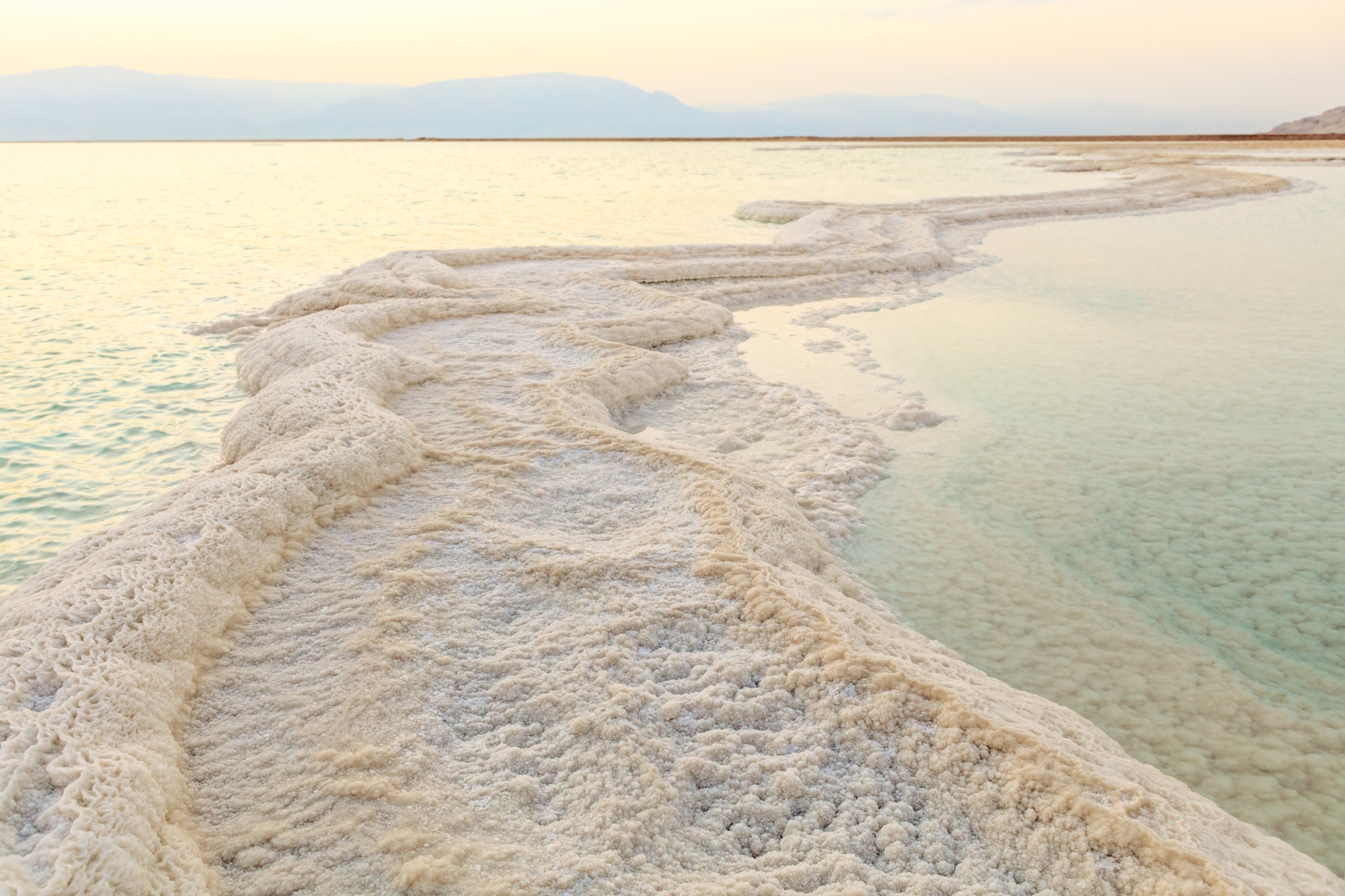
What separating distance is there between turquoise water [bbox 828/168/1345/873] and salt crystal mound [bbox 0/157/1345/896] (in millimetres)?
321

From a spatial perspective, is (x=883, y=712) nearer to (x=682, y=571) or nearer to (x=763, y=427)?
(x=682, y=571)

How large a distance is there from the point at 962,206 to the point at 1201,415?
36.7ft

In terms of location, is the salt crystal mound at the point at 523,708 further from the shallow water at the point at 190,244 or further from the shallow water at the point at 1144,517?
the shallow water at the point at 190,244

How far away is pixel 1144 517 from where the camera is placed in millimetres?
3791

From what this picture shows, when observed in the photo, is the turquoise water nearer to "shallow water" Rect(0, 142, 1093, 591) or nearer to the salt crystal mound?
the salt crystal mound

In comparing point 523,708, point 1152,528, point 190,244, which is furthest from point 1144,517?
point 190,244

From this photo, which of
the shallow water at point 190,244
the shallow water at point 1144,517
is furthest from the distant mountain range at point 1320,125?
the shallow water at point 1144,517

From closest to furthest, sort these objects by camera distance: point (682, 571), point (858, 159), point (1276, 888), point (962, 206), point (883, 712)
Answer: point (1276, 888) < point (883, 712) < point (682, 571) < point (962, 206) < point (858, 159)

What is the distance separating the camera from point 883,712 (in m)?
2.18

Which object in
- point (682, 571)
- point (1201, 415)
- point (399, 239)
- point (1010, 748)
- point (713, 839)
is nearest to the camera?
point (713, 839)

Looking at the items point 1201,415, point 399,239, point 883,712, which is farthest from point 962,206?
point 883,712

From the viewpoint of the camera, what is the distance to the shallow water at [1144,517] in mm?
2584

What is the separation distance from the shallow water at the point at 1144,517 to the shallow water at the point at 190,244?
3.90 metres

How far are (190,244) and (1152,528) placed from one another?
1288 cm
